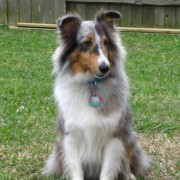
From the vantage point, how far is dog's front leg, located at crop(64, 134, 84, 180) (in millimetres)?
4383

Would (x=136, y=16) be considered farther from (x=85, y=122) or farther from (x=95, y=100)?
(x=85, y=122)

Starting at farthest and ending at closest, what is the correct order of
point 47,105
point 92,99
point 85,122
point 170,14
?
1. point 170,14
2. point 47,105
3. point 92,99
4. point 85,122

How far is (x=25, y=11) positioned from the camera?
49.0 feet

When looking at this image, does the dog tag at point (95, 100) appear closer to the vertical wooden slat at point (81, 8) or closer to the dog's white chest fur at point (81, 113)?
the dog's white chest fur at point (81, 113)

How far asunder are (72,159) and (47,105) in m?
2.59

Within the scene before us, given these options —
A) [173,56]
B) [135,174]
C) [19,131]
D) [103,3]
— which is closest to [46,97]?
[19,131]

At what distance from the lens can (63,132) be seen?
4461mm

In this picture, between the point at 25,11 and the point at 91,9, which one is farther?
the point at 25,11

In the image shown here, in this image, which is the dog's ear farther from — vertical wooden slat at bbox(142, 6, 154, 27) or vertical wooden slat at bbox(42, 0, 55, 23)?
vertical wooden slat at bbox(42, 0, 55, 23)

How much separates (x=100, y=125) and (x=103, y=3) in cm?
1073

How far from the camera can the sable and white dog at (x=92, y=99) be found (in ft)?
13.8

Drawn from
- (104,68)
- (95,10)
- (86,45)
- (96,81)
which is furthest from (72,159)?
(95,10)

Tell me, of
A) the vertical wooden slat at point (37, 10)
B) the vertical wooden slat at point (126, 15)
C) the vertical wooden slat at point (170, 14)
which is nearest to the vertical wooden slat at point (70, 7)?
the vertical wooden slat at point (37, 10)

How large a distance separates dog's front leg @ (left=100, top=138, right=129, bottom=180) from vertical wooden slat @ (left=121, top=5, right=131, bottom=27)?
10.5 meters
